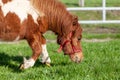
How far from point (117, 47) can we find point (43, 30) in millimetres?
2661

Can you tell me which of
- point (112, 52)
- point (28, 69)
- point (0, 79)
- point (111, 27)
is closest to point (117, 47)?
point (112, 52)

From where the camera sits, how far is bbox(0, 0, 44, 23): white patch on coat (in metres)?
6.37

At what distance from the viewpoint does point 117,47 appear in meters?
8.77

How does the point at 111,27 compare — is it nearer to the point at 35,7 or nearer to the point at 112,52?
the point at 112,52

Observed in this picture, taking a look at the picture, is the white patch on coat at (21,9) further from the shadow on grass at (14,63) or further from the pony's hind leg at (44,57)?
the shadow on grass at (14,63)

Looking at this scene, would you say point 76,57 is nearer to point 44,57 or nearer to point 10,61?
point 44,57

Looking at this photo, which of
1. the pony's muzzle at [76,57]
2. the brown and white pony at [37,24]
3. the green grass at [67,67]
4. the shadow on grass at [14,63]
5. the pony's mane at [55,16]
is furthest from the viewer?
the shadow on grass at [14,63]

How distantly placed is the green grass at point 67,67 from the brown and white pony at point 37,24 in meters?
0.25

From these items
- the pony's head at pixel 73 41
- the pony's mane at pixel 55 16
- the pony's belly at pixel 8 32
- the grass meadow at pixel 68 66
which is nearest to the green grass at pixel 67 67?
the grass meadow at pixel 68 66

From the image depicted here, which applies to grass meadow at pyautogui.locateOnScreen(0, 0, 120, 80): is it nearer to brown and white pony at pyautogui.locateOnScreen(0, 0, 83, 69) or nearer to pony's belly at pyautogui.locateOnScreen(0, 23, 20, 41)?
brown and white pony at pyautogui.locateOnScreen(0, 0, 83, 69)

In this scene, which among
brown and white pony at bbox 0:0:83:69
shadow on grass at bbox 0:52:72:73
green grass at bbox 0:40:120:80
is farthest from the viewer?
shadow on grass at bbox 0:52:72:73

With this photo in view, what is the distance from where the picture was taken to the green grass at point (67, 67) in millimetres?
5965

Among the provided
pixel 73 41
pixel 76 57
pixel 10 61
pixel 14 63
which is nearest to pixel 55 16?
pixel 73 41

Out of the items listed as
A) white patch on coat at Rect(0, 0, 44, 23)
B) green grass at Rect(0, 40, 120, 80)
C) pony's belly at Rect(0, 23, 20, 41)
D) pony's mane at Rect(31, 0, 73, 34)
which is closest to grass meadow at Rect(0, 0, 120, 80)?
green grass at Rect(0, 40, 120, 80)
